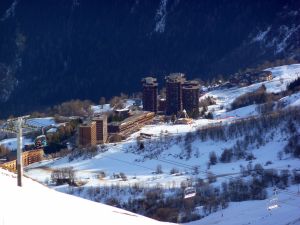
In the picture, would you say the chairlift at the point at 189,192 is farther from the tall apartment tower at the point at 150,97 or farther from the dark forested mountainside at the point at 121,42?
the dark forested mountainside at the point at 121,42

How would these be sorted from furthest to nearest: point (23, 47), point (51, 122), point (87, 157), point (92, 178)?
point (23, 47) < point (51, 122) < point (87, 157) < point (92, 178)

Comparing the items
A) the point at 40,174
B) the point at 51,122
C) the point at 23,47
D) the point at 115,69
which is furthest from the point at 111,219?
the point at 23,47

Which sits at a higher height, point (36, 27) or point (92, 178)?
point (36, 27)

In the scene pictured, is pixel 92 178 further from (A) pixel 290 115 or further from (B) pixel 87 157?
(A) pixel 290 115

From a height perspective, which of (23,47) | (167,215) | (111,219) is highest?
(23,47)

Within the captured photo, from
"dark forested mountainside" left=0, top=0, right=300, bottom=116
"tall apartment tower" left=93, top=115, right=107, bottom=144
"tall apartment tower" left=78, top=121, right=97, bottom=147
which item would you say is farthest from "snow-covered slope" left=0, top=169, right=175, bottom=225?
"dark forested mountainside" left=0, top=0, right=300, bottom=116

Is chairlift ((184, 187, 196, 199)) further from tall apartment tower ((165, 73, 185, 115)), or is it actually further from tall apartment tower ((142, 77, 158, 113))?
tall apartment tower ((142, 77, 158, 113))

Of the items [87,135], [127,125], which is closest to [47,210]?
[87,135]
